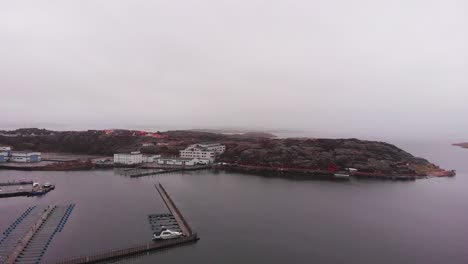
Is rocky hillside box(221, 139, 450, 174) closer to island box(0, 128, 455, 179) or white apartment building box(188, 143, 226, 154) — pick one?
island box(0, 128, 455, 179)

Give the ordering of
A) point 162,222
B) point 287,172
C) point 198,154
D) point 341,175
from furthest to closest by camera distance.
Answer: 1. point 198,154
2. point 287,172
3. point 341,175
4. point 162,222

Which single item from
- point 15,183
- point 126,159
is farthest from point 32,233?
point 126,159

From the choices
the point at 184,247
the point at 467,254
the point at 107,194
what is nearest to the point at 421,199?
the point at 467,254

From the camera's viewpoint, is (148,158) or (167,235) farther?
(148,158)

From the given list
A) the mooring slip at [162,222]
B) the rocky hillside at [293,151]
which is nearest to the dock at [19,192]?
the mooring slip at [162,222]

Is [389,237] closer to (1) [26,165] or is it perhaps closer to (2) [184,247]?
(2) [184,247]

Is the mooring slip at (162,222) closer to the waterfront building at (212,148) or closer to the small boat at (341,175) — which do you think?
the small boat at (341,175)

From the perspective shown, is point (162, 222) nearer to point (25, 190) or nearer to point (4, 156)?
point (25, 190)
